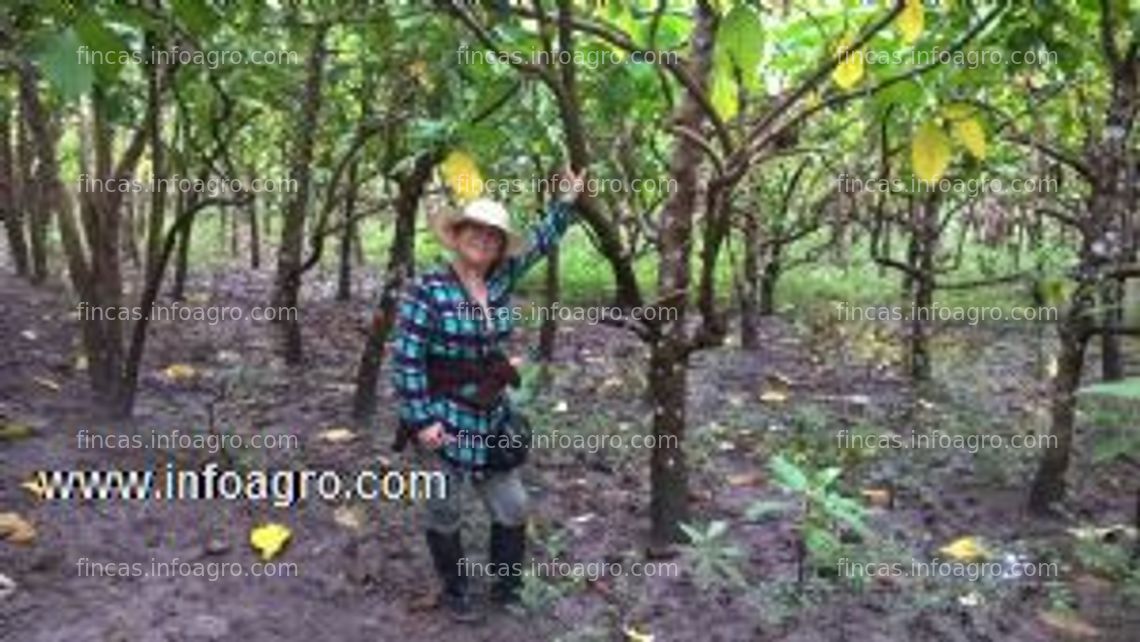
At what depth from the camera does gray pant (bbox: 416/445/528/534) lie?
4.80m

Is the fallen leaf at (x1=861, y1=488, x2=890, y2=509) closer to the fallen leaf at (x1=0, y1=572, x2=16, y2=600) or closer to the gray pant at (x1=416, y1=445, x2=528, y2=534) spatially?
the gray pant at (x1=416, y1=445, x2=528, y2=534)

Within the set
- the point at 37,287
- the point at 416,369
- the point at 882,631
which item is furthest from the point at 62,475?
the point at 37,287

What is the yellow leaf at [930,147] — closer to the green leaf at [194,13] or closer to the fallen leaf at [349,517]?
the green leaf at [194,13]

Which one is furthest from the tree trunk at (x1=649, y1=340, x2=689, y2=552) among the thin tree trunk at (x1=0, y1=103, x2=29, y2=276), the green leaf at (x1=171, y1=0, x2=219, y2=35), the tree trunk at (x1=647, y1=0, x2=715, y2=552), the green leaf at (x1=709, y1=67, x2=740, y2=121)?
the thin tree trunk at (x1=0, y1=103, x2=29, y2=276)

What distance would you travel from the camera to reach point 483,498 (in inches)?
194

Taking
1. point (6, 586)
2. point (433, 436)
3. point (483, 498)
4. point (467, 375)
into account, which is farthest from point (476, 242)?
point (6, 586)

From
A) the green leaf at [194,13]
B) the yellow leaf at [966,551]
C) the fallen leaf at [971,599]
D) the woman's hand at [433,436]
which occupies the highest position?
the green leaf at [194,13]

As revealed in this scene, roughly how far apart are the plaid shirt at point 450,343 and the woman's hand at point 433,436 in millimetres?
32

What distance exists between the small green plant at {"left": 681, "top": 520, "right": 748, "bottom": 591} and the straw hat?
47.2 inches

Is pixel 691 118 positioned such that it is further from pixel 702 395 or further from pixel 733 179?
pixel 702 395

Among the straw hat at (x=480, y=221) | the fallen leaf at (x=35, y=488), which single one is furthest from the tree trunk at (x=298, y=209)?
the fallen leaf at (x=35, y=488)

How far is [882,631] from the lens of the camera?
466 centimetres

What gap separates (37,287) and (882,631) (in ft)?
25.1

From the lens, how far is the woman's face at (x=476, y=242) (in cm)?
470
